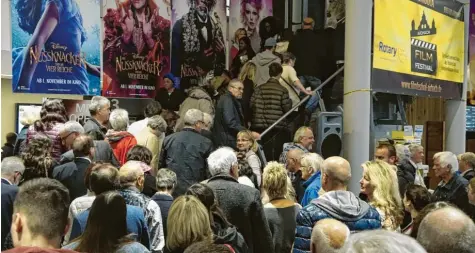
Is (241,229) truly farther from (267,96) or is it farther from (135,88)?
(135,88)

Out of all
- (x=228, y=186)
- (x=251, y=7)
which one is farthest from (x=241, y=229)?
(x=251, y=7)

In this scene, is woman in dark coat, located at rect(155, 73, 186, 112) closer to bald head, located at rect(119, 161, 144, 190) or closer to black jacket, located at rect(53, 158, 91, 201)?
black jacket, located at rect(53, 158, 91, 201)

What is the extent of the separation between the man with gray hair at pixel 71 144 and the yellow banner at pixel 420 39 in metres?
3.16

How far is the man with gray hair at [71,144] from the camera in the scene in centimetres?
576

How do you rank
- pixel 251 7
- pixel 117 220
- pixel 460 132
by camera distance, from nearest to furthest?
pixel 117 220 < pixel 460 132 < pixel 251 7

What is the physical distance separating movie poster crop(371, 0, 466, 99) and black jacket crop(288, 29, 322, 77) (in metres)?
1.93

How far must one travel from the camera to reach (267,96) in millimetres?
9172

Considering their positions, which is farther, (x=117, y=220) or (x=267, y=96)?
(x=267, y=96)

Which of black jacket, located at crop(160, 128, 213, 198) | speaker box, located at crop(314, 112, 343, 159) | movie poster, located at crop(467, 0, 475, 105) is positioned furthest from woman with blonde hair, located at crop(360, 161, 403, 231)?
movie poster, located at crop(467, 0, 475, 105)

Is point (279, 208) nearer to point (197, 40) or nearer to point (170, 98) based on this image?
point (170, 98)

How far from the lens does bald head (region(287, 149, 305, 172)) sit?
6.95m

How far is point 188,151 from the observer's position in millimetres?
6672

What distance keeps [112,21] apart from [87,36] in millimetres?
551

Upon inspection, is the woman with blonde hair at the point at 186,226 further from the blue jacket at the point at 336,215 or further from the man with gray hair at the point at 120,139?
the man with gray hair at the point at 120,139
